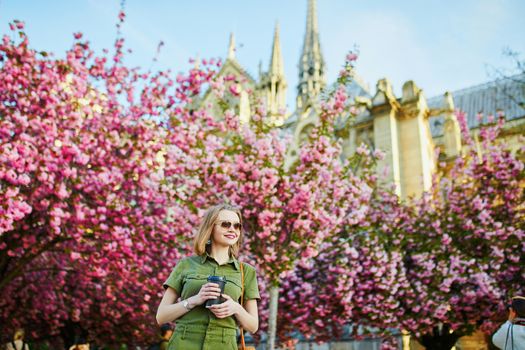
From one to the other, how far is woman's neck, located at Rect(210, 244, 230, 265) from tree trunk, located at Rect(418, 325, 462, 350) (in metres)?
12.9

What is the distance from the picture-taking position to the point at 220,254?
10.2 ft

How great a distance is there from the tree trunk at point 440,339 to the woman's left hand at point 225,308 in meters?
13.1

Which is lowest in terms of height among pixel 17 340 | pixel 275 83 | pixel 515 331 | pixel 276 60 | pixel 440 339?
pixel 17 340

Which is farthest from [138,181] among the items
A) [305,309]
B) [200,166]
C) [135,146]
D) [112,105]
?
[305,309]

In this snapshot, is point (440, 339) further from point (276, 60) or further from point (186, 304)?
point (276, 60)

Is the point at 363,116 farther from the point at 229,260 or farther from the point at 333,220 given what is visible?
the point at 229,260

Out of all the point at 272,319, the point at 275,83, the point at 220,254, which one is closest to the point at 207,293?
the point at 220,254

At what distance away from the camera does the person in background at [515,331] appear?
4.93 meters

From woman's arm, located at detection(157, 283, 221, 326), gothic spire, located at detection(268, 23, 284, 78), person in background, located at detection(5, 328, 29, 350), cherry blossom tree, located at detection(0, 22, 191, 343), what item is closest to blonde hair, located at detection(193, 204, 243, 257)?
woman's arm, located at detection(157, 283, 221, 326)

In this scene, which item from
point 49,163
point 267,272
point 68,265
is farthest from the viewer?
point 68,265

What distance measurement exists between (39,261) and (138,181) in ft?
20.0

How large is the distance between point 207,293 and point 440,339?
13.5 metres

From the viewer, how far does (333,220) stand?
9.10 m

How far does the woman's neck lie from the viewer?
3086 millimetres
